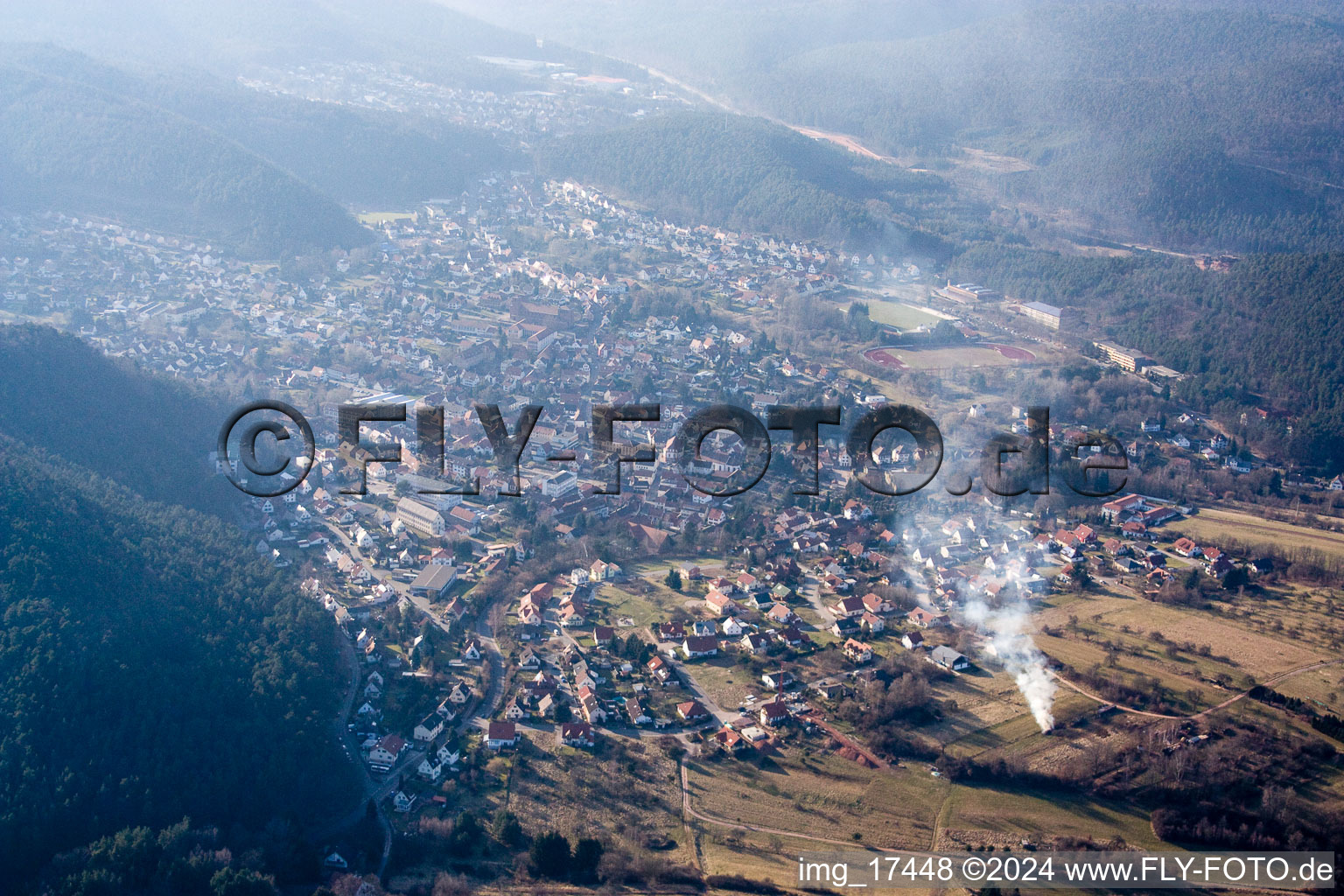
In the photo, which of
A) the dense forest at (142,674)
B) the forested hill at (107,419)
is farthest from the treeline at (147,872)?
the forested hill at (107,419)

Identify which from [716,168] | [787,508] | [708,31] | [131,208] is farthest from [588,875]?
[708,31]

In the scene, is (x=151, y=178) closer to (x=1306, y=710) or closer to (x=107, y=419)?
(x=107, y=419)

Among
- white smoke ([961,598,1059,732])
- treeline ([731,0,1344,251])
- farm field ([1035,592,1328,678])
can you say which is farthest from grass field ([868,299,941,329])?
white smoke ([961,598,1059,732])

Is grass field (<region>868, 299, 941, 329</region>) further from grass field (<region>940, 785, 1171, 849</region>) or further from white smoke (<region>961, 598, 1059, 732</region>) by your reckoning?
grass field (<region>940, 785, 1171, 849</region>)

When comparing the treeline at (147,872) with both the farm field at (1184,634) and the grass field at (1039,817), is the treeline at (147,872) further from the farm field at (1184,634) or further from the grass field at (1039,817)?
the farm field at (1184,634)

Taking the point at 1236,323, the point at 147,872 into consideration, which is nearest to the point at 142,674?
the point at 147,872

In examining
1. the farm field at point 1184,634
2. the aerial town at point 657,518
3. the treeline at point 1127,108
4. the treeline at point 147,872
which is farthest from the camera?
the treeline at point 1127,108
